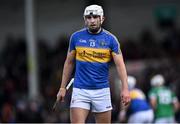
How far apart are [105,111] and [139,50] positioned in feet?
45.9

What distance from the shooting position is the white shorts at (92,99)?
11195 mm

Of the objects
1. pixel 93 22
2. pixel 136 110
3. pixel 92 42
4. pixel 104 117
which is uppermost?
pixel 93 22

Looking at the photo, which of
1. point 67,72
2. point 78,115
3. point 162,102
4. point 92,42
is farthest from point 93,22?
point 162,102

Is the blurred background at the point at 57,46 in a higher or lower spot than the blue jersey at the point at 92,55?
lower

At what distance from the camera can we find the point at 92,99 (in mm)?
11234

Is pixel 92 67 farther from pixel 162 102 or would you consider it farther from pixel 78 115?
pixel 162 102

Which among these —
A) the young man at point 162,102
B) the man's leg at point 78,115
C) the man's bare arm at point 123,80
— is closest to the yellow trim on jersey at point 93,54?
the man's bare arm at point 123,80

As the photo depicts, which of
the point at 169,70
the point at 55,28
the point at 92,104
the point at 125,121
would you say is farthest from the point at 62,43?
the point at 92,104

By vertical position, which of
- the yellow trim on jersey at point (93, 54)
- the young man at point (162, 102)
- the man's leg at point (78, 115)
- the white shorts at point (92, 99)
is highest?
the yellow trim on jersey at point (93, 54)

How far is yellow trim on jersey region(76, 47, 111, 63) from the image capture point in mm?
11141

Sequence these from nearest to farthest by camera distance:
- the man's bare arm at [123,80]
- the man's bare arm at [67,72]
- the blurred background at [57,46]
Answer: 1. the man's bare arm at [123,80]
2. the man's bare arm at [67,72]
3. the blurred background at [57,46]

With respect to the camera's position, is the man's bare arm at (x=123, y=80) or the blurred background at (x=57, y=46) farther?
the blurred background at (x=57, y=46)

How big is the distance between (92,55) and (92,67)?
0.14 metres

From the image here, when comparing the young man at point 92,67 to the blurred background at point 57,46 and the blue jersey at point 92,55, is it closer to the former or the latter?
the blue jersey at point 92,55
